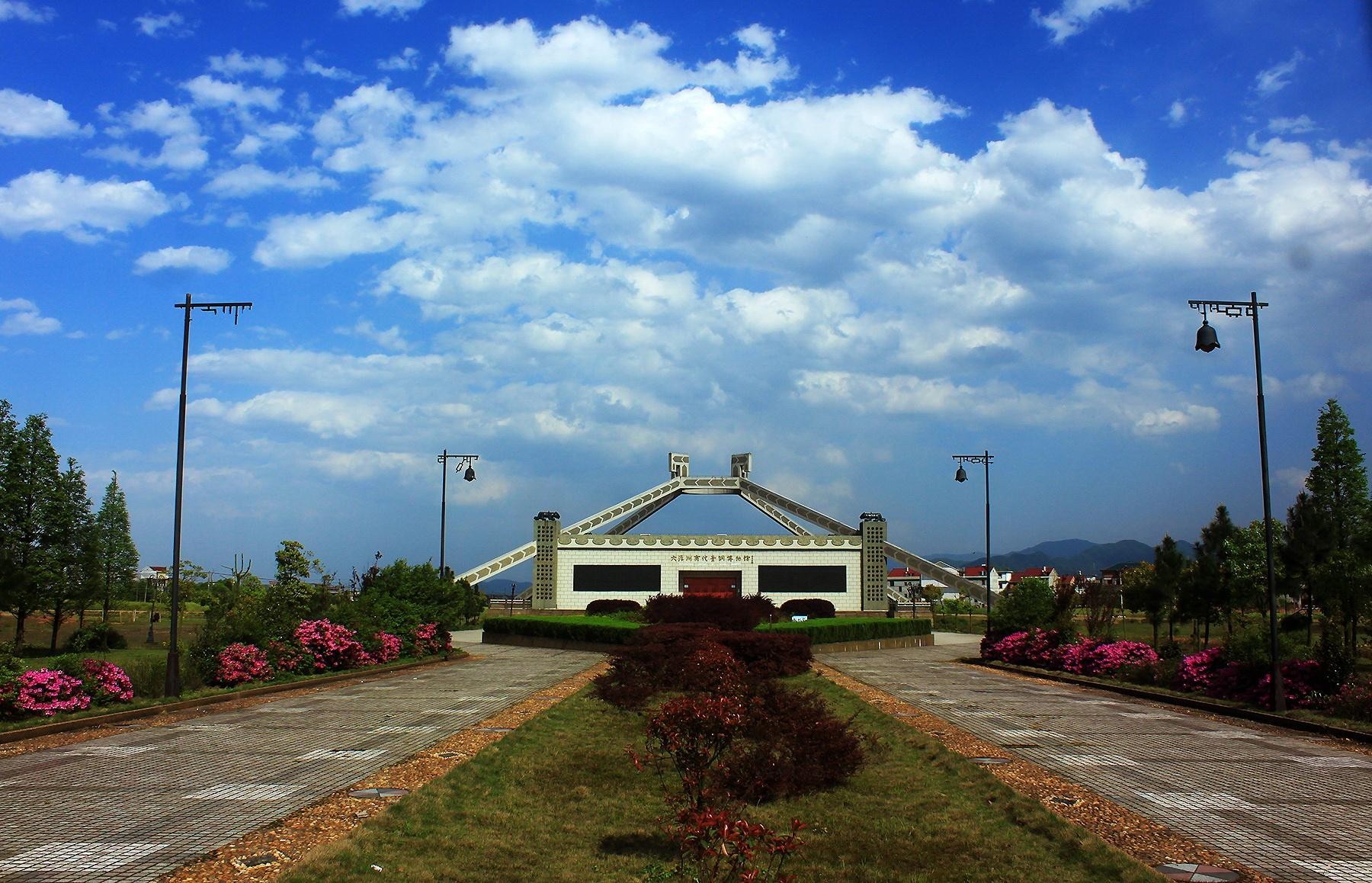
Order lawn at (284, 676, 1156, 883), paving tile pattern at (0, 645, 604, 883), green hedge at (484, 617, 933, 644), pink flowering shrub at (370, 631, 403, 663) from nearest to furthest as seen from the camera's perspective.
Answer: lawn at (284, 676, 1156, 883)
paving tile pattern at (0, 645, 604, 883)
pink flowering shrub at (370, 631, 403, 663)
green hedge at (484, 617, 933, 644)

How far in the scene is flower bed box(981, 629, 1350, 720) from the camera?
16734mm

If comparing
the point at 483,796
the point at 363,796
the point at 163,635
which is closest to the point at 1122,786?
the point at 483,796

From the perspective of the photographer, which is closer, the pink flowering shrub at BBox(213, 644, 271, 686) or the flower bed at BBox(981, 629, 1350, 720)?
the flower bed at BBox(981, 629, 1350, 720)

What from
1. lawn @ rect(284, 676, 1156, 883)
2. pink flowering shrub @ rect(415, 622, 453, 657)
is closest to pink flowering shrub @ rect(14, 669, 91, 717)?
lawn @ rect(284, 676, 1156, 883)

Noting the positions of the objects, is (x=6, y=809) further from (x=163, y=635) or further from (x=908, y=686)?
(x=163, y=635)

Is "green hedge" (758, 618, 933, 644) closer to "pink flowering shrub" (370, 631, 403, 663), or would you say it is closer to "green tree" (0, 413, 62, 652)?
"pink flowering shrub" (370, 631, 403, 663)

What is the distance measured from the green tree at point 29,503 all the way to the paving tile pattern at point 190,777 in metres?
26.1

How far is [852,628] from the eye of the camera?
121 ft

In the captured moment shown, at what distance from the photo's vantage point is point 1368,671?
22.4 metres

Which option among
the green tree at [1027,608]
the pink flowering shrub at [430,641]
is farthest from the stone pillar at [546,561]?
the green tree at [1027,608]

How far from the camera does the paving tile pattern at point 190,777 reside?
754cm

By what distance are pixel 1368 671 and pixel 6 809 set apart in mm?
26287

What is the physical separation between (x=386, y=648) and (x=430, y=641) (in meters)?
3.07

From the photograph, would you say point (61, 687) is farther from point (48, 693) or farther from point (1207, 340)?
point (1207, 340)
